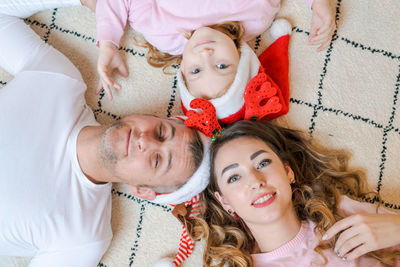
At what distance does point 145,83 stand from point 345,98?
0.82 meters

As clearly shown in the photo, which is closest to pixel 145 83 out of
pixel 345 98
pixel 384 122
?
pixel 345 98

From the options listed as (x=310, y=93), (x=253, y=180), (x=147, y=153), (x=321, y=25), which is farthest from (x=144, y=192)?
(x=321, y=25)

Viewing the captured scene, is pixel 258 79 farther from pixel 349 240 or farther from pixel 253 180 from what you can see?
pixel 349 240

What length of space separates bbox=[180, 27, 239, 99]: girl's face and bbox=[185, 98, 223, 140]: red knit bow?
0.20 feet

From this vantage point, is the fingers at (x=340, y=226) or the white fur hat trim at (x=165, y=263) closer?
the fingers at (x=340, y=226)

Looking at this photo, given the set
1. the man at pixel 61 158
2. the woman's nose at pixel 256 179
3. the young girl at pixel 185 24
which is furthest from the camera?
the young girl at pixel 185 24

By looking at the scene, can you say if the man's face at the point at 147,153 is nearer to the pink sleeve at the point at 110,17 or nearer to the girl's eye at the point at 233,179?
the girl's eye at the point at 233,179

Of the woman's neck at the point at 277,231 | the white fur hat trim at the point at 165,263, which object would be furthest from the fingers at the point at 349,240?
the white fur hat trim at the point at 165,263

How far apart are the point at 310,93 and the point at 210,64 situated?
18.7 inches

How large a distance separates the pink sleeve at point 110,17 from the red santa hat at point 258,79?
311 millimetres

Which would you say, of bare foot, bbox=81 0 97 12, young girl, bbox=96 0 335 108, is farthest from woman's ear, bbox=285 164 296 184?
bare foot, bbox=81 0 97 12

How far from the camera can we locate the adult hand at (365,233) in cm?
112

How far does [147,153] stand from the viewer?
3.77 ft

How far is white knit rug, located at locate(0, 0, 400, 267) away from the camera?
4.65 ft
